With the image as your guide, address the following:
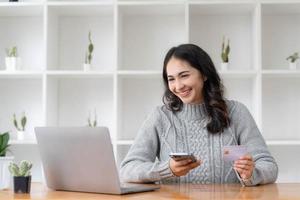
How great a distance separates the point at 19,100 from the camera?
146 inches

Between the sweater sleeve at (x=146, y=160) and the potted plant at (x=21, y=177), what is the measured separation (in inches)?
20.2

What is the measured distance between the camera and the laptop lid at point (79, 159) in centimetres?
159

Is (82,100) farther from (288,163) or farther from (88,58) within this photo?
(288,163)

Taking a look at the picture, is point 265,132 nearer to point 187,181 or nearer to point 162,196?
point 187,181

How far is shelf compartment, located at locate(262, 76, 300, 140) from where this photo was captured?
357 centimetres

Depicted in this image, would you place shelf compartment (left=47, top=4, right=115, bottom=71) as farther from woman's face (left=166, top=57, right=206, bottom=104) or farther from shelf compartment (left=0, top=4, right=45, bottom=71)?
woman's face (left=166, top=57, right=206, bottom=104)

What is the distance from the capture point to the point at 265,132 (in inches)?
141

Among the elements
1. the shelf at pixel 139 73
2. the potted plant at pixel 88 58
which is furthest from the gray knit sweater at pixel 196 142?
the potted plant at pixel 88 58

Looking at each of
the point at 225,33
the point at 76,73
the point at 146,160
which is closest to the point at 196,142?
the point at 146,160

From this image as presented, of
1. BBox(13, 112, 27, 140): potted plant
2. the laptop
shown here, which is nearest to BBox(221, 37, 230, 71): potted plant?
BBox(13, 112, 27, 140): potted plant

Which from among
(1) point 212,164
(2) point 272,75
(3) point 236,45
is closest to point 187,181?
(1) point 212,164

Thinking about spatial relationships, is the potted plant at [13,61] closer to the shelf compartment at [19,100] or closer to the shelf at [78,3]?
the shelf compartment at [19,100]

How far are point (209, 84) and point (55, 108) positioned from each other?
1503mm

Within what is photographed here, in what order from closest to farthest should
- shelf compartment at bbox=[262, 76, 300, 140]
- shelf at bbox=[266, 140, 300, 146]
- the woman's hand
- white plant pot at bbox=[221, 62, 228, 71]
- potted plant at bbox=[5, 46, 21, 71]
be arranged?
the woman's hand, shelf at bbox=[266, 140, 300, 146], white plant pot at bbox=[221, 62, 228, 71], potted plant at bbox=[5, 46, 21, 71], shelf compartment at bbox=[262, 76, 300, 140]
